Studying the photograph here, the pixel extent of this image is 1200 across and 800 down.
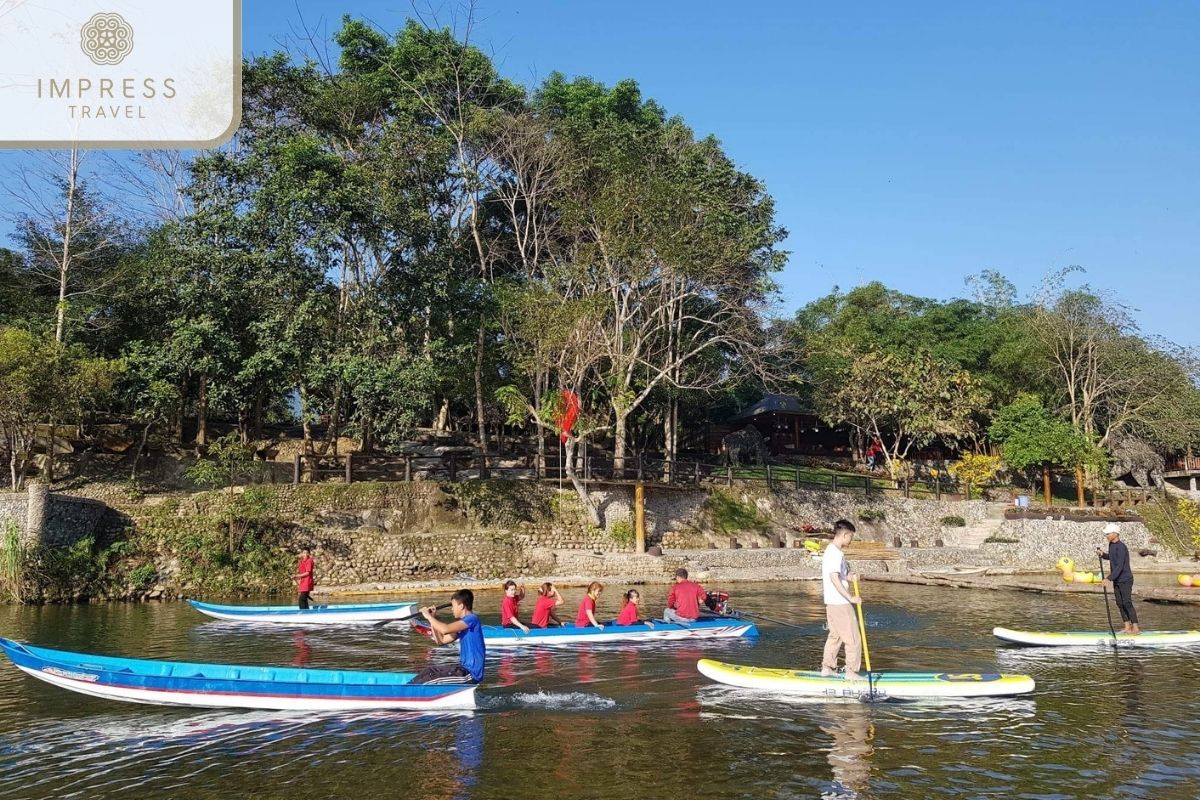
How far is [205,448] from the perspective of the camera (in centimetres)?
3316

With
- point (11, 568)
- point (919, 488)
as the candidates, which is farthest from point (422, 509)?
point (919, 488)

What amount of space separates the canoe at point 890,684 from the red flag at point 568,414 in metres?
19.0

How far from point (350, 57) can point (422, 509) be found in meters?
23.5

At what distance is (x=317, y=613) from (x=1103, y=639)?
1615cm

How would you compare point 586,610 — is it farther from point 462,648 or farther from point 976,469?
point 976,469

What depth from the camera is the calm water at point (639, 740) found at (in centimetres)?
822

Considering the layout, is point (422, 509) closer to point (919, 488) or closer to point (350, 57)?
point (350, 57)

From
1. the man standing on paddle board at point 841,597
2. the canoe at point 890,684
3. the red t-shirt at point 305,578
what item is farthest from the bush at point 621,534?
the man standing on paddle board at point 841,597

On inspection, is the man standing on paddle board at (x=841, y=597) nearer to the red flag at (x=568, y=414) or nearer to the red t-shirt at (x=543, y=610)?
the red t-shirt at (x=543, y=610)

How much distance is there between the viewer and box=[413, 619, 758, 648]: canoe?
15773 mm

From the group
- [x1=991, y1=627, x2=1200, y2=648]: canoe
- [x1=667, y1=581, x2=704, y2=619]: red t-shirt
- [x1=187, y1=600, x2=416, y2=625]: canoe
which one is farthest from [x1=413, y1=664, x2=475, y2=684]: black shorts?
[x1=991, y1=627, x2=1200, y2=648]: canoe

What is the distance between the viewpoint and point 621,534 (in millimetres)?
32312

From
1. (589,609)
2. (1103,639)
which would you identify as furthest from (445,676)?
(1103,639)

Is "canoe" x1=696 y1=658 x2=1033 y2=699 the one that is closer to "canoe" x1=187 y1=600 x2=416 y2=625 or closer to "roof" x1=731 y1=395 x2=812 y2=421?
"canoe" x1=187 y1=600 x2=416 y2=625
